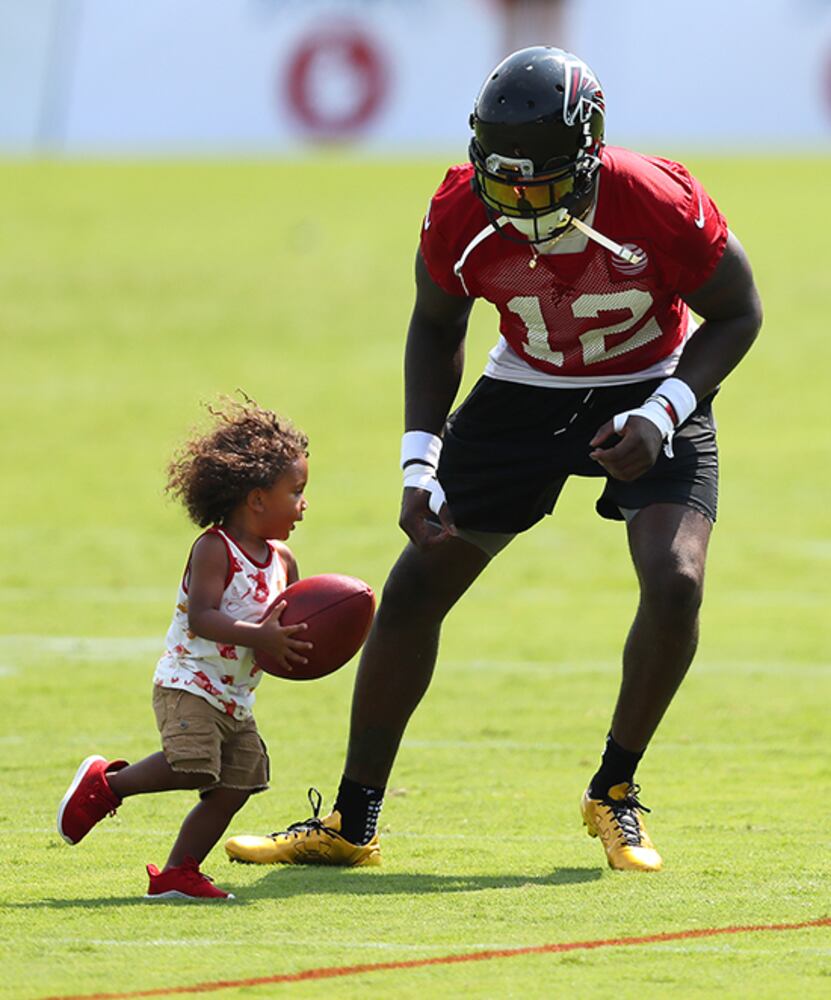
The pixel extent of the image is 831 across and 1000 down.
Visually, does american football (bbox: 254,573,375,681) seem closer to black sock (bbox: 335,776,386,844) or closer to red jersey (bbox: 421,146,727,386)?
black sock (bbox: 335,776,386,844)

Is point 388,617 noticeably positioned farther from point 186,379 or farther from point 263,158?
point 263,158

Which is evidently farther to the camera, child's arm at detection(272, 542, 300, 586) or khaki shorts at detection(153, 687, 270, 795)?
child's arm at detection(272, 542, 300, 586)

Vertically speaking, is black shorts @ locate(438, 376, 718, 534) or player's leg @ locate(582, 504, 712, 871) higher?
black shorts @ locate(438, 376, 718, 534)

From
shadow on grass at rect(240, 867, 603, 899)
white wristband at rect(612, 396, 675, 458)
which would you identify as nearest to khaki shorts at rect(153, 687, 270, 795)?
shadow on grass at rect(240, 867, 603, 899)

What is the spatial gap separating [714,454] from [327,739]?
117 inches

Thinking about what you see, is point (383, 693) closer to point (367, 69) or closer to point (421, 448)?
point (421, 448)

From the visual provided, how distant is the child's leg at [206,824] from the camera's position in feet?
19.6

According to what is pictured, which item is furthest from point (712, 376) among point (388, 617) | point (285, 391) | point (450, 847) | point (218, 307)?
point (218, 307)

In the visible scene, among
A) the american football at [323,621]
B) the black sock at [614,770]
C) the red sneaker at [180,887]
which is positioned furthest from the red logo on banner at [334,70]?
the red sneaker at [180,887]

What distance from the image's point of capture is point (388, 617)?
22.1 ft

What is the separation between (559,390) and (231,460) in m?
1.14

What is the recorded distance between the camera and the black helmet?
6109 millimetres

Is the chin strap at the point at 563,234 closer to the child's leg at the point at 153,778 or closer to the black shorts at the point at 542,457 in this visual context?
the black shorts at the point at 542,457

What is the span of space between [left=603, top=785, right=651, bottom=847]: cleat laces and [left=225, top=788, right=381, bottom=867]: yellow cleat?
752 mm
